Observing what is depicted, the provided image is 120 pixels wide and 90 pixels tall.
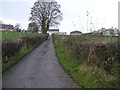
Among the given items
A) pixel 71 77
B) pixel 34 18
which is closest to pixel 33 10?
pixel 34 18

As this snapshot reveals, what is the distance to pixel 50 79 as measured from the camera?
1388 centimetres

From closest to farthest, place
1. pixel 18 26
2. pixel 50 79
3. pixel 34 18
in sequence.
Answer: pixel 50 79
pixel 34 18
pixel 18 26

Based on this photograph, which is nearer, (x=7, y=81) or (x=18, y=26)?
(x=7, y=81)

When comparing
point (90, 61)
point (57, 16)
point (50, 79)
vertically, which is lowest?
point (50, 79)

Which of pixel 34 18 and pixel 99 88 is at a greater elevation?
pixel 34 18

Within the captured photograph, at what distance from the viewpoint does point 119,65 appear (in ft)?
35.0

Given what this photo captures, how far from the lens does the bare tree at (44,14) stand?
293 feet

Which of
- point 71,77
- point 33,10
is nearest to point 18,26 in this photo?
point 33,10

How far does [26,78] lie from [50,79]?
1.15 metres

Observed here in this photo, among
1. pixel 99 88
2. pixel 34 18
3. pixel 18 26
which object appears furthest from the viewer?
pixel 18 26

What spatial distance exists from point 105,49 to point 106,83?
1.93m

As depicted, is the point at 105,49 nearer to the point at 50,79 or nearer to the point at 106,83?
the point at 106,83

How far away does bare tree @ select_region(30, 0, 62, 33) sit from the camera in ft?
293

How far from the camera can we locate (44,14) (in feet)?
294
